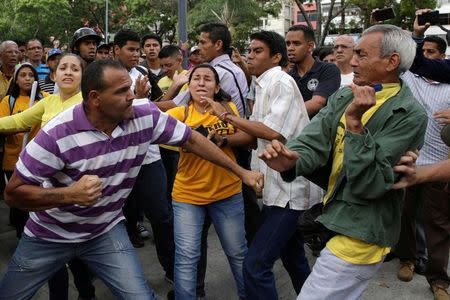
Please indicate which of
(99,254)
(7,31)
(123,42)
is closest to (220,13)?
(7,31)

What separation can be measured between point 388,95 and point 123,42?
3124 mm

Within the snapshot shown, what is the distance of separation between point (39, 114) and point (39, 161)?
121 cm

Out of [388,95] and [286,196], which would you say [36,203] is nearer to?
[286,196]

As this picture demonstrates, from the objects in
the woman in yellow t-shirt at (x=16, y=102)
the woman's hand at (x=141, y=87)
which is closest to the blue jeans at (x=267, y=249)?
the woman's hand at (x=141, y=87)

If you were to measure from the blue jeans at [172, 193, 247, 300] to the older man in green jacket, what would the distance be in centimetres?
101

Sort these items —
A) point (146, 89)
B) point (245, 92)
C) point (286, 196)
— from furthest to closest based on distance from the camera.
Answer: point (245, 92), point (146, 89), point (286, 196)

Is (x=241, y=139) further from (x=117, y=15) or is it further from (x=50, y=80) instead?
(x=117, y=15)

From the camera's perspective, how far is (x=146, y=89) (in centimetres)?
339

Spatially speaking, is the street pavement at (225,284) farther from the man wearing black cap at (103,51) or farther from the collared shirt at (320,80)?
the man wearing black cap at (103,51)

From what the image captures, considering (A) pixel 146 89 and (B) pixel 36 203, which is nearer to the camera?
(B) pixel 36 203

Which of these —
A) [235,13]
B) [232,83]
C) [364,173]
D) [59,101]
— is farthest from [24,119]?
[235,13]

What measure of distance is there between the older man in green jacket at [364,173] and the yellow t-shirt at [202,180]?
3.13ft

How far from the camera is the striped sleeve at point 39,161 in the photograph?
2.26m

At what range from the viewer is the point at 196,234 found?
10.1 feet
